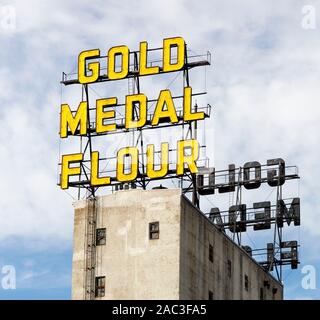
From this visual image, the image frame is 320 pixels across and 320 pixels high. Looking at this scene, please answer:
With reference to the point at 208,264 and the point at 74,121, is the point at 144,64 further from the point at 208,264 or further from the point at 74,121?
the point at 208,264

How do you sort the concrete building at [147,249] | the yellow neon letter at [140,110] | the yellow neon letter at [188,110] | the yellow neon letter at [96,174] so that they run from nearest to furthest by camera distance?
the concrete building at [147,249] < the yellow neon letter at [96,174] < the yellow neon letter at [188,110] < the yellow neon letter at [140,110]

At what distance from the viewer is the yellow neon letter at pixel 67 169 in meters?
104

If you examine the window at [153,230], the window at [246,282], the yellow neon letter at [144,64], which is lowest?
the window at [246,282]

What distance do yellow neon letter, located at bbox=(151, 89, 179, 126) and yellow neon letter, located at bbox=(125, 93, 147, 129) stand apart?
0.93 metres

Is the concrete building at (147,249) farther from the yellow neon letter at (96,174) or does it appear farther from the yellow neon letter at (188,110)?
the yellow neon letter at (188,110)

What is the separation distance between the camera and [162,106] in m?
104

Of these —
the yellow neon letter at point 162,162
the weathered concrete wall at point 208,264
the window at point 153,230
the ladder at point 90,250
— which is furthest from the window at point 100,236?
the weathered concrete wall at point 208,264

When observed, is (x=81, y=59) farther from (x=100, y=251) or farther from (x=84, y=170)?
(x=100, y=251)

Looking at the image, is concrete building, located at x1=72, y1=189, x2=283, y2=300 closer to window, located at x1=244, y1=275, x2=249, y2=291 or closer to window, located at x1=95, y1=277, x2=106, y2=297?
window, located at x1=95, y1=277, x2=106, y2=297

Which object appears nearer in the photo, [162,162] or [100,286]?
[100,286]

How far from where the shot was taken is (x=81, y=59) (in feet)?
359

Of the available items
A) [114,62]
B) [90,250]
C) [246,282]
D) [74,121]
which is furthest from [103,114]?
[246,282]

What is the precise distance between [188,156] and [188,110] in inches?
171

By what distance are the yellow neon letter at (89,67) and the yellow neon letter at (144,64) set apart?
414 cm
